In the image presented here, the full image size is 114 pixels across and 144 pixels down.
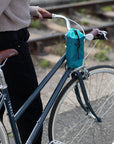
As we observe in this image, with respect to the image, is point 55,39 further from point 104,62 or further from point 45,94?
point 45,94

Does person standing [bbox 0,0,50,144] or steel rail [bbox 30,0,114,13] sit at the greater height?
person standing [bbox 0,0,50,144]

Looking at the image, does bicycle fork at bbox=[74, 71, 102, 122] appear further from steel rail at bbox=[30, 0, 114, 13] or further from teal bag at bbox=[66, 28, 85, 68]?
steel rail at bbox=[30, 0, 114, 13]

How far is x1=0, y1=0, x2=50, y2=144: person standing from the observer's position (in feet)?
6.61

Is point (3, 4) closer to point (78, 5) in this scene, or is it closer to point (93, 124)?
point (93, 124)

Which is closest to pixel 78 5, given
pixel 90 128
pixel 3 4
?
pixel 90 128

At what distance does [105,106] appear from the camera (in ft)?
9.82

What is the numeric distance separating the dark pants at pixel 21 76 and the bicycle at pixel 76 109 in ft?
0.52

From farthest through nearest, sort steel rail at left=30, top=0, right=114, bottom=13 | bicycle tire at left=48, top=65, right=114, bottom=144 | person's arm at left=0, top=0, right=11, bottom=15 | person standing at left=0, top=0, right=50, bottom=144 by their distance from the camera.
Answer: steel rail at left=30, top=0, right=114, bottom=13, bicycle tire at left=48, top=65, right=114, bottom=144, person standing at left=0, top=0, right=50, bottom=144, person's arm at left=0, top=0, right=11, bottom=15

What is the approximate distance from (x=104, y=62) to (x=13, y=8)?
3428mm

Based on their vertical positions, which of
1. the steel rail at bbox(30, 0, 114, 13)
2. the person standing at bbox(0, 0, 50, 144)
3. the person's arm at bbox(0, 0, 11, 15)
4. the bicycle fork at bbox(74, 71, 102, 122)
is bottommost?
the steel rail at bbox(30, 0, 114, 13)

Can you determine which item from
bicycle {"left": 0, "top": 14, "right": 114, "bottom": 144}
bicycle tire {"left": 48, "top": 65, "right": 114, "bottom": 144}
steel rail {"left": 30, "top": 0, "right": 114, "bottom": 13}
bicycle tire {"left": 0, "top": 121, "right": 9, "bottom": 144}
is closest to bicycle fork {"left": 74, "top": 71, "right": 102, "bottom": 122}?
bicycle {"left": 0, "top": 14, "right": 114, "bottom": 144}

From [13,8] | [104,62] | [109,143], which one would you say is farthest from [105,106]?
[104,62]

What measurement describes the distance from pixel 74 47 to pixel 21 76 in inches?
19.5

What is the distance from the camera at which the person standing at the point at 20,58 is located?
2.02 meters
